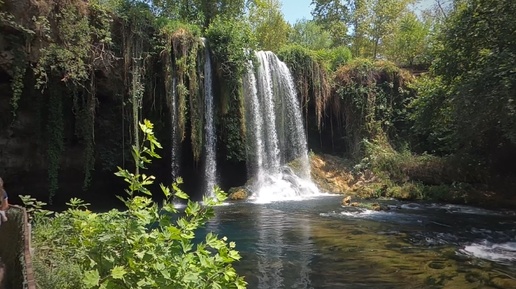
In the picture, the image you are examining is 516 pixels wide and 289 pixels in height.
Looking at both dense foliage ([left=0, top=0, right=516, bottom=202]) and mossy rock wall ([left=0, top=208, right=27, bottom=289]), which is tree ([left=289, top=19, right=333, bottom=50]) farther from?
mossy rock wall ([left=0, top=208, right=27, bottom=289])

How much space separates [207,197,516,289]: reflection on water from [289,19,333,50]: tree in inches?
980

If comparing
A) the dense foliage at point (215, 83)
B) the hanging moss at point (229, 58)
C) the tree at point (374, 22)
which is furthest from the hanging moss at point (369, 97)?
the tree at point (374, 22)

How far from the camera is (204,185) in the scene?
16.9 metres

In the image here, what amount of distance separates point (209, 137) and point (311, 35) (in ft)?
73.8

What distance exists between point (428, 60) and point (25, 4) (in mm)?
19953

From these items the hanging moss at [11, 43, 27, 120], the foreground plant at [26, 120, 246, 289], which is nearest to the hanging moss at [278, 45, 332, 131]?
the hanging moss at [11, 43, 27, 120]

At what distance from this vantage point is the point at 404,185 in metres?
16.6

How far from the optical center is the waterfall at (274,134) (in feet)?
58.9

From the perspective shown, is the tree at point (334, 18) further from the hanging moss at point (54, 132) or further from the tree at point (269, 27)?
the hanging moss at point (54, 132)

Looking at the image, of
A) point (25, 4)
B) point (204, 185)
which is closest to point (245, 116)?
point (204, 185)

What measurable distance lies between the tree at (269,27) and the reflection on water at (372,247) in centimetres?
2338

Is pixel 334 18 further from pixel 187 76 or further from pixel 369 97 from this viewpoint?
pixel 187 76

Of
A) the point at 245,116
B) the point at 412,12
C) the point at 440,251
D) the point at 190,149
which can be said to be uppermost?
the point at 412,12

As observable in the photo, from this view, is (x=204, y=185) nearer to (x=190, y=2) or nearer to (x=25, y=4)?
(x=25, y=4)
